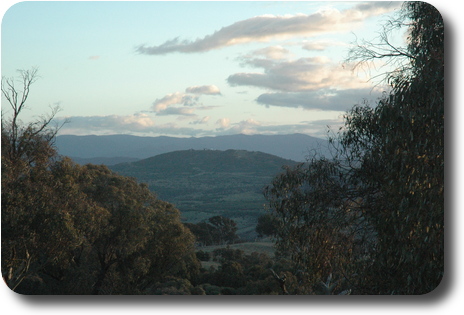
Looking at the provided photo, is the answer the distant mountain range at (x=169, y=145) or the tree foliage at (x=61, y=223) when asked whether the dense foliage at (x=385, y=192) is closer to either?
the distant mountain range at (x=169, y=145)

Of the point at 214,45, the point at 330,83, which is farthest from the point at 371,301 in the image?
the point at 214,45

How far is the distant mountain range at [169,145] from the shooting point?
265 inches

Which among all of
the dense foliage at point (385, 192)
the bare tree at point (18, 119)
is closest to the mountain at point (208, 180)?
the dense foliage at point (385, 192)

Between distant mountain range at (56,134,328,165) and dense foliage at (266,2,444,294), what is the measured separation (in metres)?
0.30

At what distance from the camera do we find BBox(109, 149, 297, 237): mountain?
9328 mm

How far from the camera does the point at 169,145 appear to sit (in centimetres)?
768

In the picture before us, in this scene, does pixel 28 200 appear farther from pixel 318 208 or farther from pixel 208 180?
pixel 208 180

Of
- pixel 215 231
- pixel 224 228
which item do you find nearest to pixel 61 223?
pixel 215 231

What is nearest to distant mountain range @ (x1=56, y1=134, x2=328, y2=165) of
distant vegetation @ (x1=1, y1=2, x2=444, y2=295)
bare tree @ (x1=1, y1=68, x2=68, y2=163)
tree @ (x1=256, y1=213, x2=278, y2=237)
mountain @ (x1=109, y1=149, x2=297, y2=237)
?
distant vegetation @ (x1=1, y1=2, x2=444, y2=295)

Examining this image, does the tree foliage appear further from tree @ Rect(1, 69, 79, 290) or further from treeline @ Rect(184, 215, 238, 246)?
treeline @ Rect(184, 215, 238, 246)

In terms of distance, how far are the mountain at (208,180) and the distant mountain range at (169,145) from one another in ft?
2.20

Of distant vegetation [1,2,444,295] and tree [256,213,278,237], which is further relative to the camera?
tree [256,213,278,237]

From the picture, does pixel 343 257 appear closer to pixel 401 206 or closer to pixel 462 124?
pixel 401 206

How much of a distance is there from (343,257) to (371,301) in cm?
97
